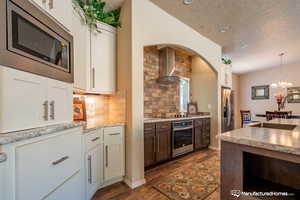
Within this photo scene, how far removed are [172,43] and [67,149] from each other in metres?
2.42

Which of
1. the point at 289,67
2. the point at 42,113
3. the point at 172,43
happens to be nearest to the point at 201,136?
the point at 172,43

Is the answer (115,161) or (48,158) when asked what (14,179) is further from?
(115,161)

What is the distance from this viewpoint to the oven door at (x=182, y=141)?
3156mm

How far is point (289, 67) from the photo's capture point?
6359mm

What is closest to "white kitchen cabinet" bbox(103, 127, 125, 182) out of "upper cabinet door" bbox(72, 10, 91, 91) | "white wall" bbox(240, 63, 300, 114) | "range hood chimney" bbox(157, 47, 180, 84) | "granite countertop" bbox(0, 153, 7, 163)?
"upper cabinet door" bbox(72, 10, 91, 91)

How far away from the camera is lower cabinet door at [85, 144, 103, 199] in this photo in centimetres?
177

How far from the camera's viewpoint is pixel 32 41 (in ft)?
3.39

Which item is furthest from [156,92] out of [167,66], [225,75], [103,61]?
[225,75]

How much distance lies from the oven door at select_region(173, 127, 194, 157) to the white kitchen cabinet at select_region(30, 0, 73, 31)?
2.62 m

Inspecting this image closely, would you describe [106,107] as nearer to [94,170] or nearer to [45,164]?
[94,170]

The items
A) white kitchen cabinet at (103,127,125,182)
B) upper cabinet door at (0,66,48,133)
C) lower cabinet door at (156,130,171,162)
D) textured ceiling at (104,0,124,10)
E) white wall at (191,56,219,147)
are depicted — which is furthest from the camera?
white wall at (191,56,219,147)

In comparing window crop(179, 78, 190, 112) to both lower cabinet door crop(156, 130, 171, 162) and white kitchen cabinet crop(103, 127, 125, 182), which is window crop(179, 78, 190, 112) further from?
white kitchen cabinet crop(103, 127, 125, 182)

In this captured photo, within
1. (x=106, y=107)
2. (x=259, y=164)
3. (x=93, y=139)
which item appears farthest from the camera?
(x=106, y=107)

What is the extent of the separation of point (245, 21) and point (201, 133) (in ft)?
8.89
